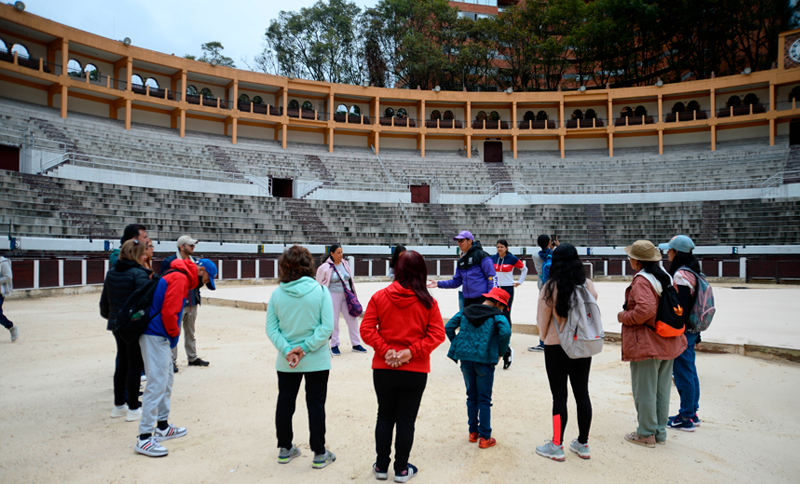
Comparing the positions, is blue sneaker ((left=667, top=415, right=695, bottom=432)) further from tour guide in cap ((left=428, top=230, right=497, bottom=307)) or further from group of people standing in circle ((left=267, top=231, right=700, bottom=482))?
tour guide in cap ((left=428, top=230, right=497, bottom=307))

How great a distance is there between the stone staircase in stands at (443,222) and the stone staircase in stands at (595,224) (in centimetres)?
805

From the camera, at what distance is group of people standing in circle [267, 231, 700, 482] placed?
3.22 m

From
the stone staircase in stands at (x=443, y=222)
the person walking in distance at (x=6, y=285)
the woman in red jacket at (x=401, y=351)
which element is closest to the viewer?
the woman in red jacket at (x=401, y=351)

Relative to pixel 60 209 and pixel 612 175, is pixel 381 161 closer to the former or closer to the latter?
pixel 612 175

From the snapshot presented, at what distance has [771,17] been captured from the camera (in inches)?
1559

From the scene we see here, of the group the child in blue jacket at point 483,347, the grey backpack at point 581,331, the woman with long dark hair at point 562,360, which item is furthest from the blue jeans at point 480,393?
the grey backpack at point 581,331

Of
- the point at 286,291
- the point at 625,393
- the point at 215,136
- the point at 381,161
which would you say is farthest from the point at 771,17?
the point at 286,291

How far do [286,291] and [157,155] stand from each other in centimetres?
2942

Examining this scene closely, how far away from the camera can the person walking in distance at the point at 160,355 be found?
377 centimetres

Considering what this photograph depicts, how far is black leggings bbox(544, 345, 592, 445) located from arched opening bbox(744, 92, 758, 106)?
43.8 metres

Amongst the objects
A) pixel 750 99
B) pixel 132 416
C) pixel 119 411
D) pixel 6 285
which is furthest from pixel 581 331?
pixel 750 99

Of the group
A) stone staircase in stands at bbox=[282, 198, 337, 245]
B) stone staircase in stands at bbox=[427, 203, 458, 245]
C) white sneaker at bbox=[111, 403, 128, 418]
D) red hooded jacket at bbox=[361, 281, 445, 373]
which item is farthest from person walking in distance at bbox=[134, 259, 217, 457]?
stone staircase in stands at bbox=[427, 203, 458, 245]

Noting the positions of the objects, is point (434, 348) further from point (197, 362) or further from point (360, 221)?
point (360, 221)

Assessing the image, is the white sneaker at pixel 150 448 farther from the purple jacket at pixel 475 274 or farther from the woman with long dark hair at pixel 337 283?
the woman with long dark hair at pixel 337 283
